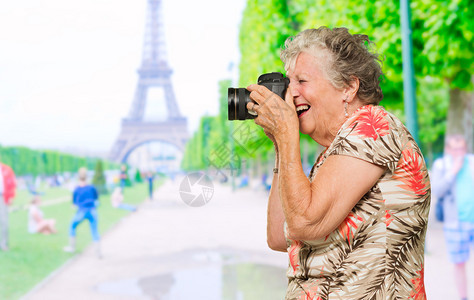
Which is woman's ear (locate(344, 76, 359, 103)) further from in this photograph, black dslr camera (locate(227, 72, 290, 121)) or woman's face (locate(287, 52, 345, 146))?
black dslr camera (locate(227, 72, 290, 121))

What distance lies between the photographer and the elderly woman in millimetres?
1276

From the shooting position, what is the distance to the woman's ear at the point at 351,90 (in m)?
1.47

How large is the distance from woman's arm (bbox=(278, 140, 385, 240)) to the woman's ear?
0.25 metres

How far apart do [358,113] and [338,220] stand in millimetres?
322

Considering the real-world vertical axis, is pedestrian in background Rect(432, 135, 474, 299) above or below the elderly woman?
below

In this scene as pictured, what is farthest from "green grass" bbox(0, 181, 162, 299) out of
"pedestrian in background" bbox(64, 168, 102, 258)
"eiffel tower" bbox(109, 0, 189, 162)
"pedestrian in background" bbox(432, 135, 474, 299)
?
"eiffel tower" bbox(109, 0, 189, 162)

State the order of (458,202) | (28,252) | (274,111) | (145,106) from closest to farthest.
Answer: (274,111)
(458,202)
(28,252)
(145,106)

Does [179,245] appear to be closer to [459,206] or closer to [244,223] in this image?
[244,223]

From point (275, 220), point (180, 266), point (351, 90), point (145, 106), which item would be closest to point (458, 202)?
point (180, 266)

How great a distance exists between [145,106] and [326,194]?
4136 centimetres

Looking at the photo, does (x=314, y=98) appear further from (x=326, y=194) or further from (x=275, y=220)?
(x=275, y=220)

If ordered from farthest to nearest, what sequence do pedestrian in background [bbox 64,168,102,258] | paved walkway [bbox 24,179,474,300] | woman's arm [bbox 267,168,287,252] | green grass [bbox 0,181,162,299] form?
pedestrian in background [bbox 64,168,102,258] < green grass [bbox 0,181,162,299] < paved walkway [bbox 24,179,474,300] < woman's arm [bbox 267,168,287,252]

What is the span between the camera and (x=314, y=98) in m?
1.46

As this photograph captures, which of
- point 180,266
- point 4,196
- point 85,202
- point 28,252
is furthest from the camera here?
point 85,202
